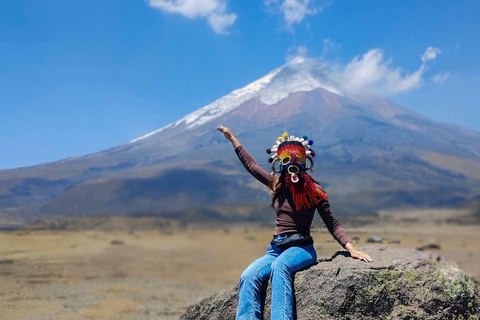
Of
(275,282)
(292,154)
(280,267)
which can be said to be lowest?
(275,282)

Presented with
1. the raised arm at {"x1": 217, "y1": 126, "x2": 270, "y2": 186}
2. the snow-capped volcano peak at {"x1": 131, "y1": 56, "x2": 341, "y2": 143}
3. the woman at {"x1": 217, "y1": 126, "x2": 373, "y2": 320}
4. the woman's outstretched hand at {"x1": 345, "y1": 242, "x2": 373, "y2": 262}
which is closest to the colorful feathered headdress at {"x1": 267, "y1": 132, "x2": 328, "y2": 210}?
the woman at {"x1": 217, "y1": 126, "x2": 373, "y2": 320}

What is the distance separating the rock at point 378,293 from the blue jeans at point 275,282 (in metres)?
0.19

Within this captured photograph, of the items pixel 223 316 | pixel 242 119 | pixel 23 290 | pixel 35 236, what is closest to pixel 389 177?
pixel 242 119

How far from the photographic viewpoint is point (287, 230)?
3891mm

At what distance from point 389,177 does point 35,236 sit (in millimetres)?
39098

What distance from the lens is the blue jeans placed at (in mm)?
3570

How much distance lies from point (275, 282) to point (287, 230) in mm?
507

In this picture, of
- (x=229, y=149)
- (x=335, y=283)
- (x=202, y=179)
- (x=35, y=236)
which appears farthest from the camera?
(x=229, y=149)

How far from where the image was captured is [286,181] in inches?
159

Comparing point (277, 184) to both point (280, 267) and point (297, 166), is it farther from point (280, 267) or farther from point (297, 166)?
point (280, 267)

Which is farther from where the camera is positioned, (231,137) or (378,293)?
(231,137)

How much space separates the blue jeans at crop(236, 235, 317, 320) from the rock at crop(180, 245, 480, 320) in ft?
0.61

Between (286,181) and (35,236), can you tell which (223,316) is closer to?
(286,181)

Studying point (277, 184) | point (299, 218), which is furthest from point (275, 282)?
point (277, 184)
